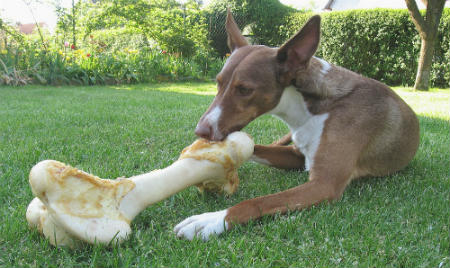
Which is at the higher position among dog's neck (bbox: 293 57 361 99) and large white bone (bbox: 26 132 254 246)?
dog's neck (bbox: 293 57 361 99)

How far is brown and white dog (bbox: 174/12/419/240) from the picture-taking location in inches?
88.7

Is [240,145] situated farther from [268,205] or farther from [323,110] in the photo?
[323,110]

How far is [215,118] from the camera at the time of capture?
229 centimetres

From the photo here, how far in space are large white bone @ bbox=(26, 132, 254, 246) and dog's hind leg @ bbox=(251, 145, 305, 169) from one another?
0.84 metres

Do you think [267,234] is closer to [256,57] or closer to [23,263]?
[23,263]

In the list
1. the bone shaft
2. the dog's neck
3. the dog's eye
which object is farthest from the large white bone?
the dog's neck

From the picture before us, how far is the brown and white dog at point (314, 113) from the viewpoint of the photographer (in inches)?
88.7

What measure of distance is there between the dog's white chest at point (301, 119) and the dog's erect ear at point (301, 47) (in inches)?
7.7

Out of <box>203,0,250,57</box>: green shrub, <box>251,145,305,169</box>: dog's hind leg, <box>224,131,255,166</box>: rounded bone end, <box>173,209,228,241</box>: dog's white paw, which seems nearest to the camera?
<box>173,209,228,241</box>: dog's white paw

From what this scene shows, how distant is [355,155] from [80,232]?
178 centimetres

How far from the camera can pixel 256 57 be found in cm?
249

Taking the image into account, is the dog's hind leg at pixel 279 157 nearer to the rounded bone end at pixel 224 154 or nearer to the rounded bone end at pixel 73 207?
the rounded bone end at pixel 224 154

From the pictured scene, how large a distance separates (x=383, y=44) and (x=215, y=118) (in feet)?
35.4

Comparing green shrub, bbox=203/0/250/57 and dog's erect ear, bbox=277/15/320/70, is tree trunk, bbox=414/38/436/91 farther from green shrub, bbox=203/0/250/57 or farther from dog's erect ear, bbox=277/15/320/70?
dog's erect ear, bbox=277/15/320/70
